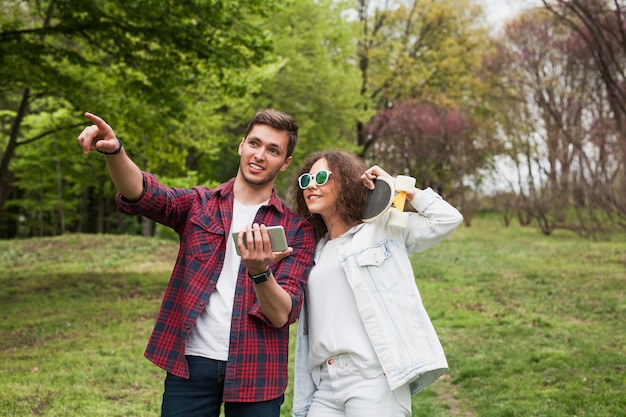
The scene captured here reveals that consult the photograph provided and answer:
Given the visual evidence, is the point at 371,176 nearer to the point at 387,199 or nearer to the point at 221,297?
the point at 387,199

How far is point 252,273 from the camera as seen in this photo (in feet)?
7.85

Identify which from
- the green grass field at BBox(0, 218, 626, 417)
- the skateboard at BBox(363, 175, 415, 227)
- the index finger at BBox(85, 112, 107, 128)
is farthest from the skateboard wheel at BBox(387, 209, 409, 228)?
the green grass field at BBox(0, 218, 626, 417)

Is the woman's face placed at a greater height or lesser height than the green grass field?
greater

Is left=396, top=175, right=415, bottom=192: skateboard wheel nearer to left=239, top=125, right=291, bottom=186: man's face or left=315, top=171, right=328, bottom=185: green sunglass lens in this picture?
left=315, top=171, right=328, bottom=185: green sunglass lens

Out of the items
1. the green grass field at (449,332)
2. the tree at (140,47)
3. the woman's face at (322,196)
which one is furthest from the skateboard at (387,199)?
the tree at (140,47)

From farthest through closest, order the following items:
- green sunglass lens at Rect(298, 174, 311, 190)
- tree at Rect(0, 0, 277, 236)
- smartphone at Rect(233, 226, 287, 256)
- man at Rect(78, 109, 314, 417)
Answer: tree at Rect(0, 0, 277, 236), green sunglass lens at Rect(298, 174, 311, 190), man at Rect(78, 109, 314, 417), smartphone at Rect(233, 226, 287, 256)

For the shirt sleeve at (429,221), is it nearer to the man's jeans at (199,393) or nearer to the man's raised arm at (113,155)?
the man's jeans at (199,393)

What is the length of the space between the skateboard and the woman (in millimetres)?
33

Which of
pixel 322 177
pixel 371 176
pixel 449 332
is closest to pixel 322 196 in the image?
pixel 322 177

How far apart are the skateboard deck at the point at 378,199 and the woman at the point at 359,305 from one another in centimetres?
3

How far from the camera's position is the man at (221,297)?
8.47 ft

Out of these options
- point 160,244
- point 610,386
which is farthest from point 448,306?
point 160,244

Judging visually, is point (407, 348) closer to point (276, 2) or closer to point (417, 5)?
point (276, 2)

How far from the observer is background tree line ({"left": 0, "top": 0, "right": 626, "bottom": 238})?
11453 millimetres
